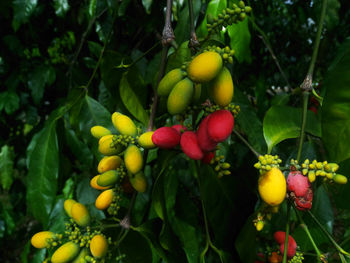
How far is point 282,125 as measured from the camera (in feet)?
2.28

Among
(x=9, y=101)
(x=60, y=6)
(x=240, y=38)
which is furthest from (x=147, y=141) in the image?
(x=9, y=101)

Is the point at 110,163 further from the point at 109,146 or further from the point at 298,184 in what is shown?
the point at 298,184

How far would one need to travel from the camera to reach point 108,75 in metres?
0.85

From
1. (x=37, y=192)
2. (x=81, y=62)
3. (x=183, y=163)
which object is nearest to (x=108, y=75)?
(x=37, y=192)

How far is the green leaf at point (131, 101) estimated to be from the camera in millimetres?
763

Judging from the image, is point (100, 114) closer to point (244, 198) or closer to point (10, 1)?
point (244, 198)

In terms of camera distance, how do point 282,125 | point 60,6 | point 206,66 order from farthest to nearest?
point 60,6, point 282,125, point 206,66

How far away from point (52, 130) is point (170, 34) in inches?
19.7

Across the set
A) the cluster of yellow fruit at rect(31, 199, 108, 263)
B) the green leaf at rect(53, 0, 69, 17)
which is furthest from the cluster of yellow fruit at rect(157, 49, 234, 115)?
the green leaf at rect(53, 0, 69, 17)

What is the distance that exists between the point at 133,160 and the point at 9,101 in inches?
56.9

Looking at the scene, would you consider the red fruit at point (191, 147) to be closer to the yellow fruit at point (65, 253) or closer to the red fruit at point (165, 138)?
the red fruit at point (165, 138)

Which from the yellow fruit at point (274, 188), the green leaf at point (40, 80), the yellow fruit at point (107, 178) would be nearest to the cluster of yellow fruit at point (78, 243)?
the yellow fruit at point (107, 178)

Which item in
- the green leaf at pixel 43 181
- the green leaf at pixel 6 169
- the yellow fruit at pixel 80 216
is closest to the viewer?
the yellow fruit at pixel 80 216

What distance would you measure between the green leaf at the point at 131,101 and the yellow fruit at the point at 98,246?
273mm
